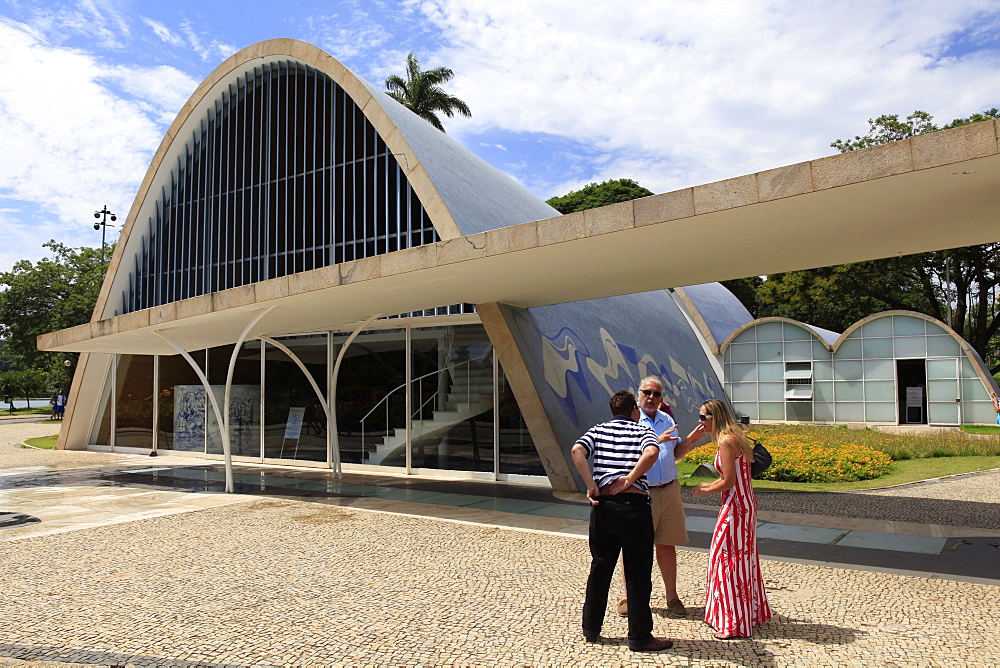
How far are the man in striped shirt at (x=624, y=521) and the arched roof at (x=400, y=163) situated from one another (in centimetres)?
887

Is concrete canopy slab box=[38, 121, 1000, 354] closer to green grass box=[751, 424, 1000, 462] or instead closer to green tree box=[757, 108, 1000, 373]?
green grass box=[751, 424, 1000, 462]

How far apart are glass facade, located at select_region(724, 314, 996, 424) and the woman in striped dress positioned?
67.0ft

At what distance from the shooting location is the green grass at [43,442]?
2272 centimetres

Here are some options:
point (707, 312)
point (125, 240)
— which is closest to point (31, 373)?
point (125, 240)

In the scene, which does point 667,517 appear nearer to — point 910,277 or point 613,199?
point 910,277

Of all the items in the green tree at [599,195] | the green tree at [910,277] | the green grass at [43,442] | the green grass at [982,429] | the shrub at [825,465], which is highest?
the green tree at [599,195]

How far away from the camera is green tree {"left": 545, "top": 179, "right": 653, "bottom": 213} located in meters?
49.5

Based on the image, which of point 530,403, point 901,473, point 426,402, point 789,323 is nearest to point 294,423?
point 426,402

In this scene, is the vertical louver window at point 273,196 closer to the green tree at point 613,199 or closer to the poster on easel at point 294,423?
the poster on easel at point 294,423

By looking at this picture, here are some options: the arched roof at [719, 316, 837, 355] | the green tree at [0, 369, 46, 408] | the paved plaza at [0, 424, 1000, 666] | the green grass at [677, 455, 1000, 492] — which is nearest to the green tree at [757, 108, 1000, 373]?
the arched roof at [719, 316, 837, 355]

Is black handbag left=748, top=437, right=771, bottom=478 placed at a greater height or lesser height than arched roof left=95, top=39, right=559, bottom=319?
lesser

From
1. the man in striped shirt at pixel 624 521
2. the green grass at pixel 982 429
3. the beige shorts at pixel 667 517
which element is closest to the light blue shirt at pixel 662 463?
the beige shorts at pixel 667 517

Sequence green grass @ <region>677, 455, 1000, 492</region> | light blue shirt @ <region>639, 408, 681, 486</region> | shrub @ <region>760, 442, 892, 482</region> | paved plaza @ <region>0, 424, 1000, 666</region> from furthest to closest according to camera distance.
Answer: shrub @ <region>760, 442, 892, 482</region> < green grass @ <region>677, 455, 1000, 492</region> < light blue shirt @ <region>639, 408, 681, 486</region> < paved plaza @ <region>0, 424, 1000, 666</region>

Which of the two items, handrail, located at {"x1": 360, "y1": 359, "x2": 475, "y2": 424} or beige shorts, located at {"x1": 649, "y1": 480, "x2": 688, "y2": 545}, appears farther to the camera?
handrail, located at {"x1": 360, "y1": 359, "x2": 475, "y2": 424}
